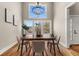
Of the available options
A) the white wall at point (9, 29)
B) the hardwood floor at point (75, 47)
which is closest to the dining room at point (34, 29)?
the white wall at point (9, 29)

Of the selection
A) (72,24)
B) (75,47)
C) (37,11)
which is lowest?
(75,47)

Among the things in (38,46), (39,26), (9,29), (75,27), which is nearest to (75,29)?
(75,27)

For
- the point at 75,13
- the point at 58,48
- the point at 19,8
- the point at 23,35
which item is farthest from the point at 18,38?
the point at 75,13

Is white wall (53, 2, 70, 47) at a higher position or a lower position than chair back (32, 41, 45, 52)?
higher

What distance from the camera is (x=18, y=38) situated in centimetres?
316

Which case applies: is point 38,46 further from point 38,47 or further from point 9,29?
point 9,29

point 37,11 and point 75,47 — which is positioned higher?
point 37,11

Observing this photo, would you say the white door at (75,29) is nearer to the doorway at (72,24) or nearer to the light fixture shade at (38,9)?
the doorway at (72,24)

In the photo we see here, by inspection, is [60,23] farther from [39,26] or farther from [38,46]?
[38,46]

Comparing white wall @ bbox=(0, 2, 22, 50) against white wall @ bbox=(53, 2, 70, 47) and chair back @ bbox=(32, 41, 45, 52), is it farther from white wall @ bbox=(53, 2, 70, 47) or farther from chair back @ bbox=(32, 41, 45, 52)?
white wall @ bbox=(53, 2, 70, 47)

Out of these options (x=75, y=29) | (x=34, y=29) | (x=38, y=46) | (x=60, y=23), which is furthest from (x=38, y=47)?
(x=75, y=29)

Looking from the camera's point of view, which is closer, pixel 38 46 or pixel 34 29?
pixel 38 46

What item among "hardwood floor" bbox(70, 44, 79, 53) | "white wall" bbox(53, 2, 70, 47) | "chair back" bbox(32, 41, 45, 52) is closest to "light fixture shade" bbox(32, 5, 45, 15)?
"white wall" bbox(53, 2, 70, 47)

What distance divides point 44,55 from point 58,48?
14.3 inches
